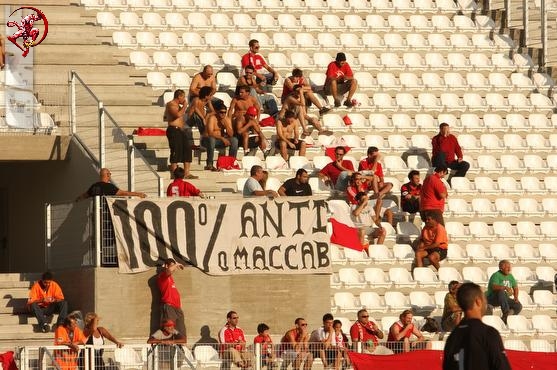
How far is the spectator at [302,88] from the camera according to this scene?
2180 centimetres

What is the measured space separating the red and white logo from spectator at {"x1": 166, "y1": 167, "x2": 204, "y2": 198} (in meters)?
4.39

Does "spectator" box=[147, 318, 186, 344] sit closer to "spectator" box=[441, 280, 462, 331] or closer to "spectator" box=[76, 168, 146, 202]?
"spectator" box=[76, 168, 146, 202]

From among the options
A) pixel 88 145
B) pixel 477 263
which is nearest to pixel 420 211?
pixel 477 263

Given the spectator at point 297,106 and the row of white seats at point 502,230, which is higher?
the spectator at point 297,106

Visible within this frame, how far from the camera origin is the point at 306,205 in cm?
1825

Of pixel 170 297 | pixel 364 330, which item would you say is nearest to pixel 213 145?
pixel 170 297

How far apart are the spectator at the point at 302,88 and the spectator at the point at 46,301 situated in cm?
530

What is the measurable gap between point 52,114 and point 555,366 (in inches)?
311

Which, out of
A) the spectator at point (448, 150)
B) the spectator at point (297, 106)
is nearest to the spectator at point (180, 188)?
the spectator at point (297, 106)

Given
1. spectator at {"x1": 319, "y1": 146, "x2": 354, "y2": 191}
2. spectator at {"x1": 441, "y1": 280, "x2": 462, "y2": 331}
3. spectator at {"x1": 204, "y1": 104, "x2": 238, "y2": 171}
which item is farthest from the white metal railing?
spectator at {"x1": 441, "y1": 280, "x2": 462, "y2": 331}

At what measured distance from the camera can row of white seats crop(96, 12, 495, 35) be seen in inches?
940

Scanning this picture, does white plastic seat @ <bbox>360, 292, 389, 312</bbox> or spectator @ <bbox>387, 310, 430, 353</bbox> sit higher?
white plastic seat @ <bbox>360, 292, 389, 312</bbox>

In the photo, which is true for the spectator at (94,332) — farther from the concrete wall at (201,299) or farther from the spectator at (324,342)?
the spectator at (324,342)

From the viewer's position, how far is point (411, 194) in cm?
2059
